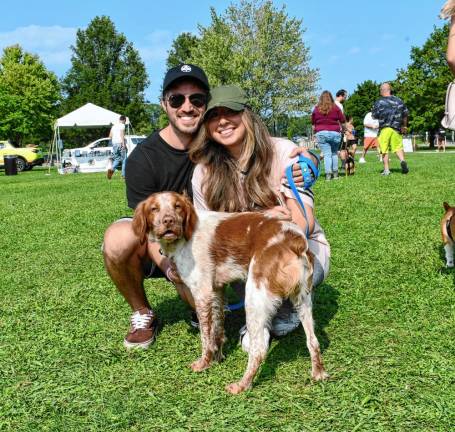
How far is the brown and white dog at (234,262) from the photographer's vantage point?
2.97 m

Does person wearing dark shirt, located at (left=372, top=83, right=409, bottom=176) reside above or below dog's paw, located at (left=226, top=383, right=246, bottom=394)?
above

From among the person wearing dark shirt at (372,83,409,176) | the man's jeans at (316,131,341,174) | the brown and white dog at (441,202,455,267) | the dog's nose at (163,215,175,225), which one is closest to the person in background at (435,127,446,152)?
the person wearing dark shirt at (372,83,409,176)

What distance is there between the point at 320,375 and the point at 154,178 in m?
1.81

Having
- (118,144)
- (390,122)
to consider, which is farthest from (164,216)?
(118,144)

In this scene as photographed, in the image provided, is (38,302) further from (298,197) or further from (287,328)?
(298,197)

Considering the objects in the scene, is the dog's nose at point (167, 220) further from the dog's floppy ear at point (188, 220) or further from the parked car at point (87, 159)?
the parked car at point (87, 159)

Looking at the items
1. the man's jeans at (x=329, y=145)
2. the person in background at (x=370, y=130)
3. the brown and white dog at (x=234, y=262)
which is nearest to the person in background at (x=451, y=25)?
the brown and white dog at (x=234, y=262)

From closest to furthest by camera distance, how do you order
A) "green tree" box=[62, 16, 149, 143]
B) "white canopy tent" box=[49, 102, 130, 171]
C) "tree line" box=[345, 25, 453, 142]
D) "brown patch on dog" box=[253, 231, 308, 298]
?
"brown patch on dog" box=[253, 231, 308, 298] < "white canopy tent" box=[49, 102, 130, 171] < "tree line" box=[345, 25, 453, 142] < "green tree" box=[62, 16, 149, 143]

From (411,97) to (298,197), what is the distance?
54.1 metres

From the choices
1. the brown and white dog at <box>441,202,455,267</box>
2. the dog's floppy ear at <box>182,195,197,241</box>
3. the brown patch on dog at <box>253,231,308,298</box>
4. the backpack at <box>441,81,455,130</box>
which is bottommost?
the brown and white dog at <box>441,202,455,267</box>

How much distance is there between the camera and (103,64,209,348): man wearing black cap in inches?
148

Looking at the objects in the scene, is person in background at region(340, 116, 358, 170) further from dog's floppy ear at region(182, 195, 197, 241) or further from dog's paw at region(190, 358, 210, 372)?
dog's paw at region(190, 358, 210, 372)

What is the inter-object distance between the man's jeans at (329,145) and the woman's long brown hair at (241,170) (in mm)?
9708

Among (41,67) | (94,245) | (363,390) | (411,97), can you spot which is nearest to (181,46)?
(41,67)
